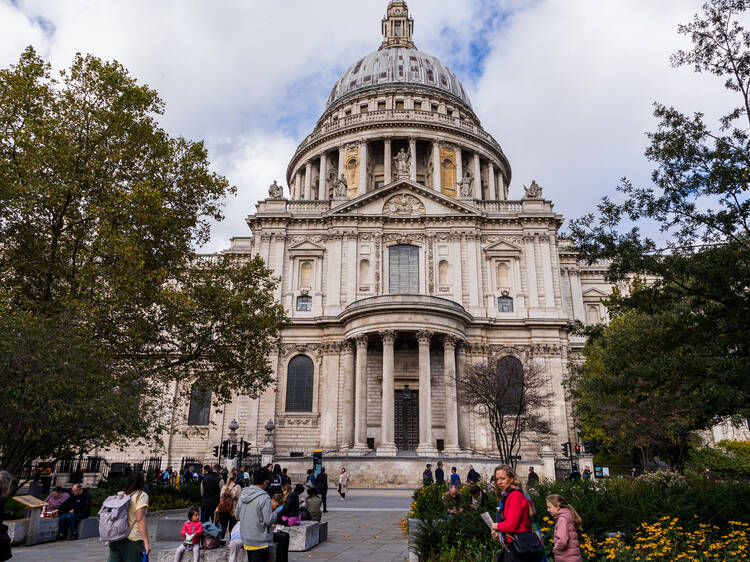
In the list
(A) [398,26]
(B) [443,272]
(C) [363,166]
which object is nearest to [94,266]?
(B) [443,272]

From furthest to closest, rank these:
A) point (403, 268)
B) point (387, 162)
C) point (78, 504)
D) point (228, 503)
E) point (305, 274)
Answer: point (387, 162) < point (305, 274) < point (403, 268) < point (78, 504) < point (228, 503)

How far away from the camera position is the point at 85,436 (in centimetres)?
1747

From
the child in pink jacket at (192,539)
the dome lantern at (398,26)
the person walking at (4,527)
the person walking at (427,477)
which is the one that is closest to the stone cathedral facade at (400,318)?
the person walking at (427,477)

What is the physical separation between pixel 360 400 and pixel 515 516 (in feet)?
94.8

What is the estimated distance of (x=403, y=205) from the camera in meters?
42.9

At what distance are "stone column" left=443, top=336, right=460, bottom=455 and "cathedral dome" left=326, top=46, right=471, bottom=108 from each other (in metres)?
36.0

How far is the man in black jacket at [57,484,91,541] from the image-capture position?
14508 millimetres

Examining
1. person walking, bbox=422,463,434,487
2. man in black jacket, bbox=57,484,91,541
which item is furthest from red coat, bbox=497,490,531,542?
person walking, bbox=422,463,434,487

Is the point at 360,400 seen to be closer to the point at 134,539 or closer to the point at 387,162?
the point at 387,162

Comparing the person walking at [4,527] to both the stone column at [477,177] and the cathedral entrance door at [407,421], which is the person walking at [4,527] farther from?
the stone column at [477,177]

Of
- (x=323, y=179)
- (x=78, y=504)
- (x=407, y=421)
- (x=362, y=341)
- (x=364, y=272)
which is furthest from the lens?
(x=323, y=179)

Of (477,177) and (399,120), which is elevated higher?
(399,120)

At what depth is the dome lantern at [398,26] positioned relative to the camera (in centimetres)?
7169

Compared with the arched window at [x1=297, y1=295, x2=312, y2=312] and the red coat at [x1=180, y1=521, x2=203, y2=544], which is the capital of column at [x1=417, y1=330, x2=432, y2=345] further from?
the red coat at [x1=180, y1=521, x2=203, y2=544]
